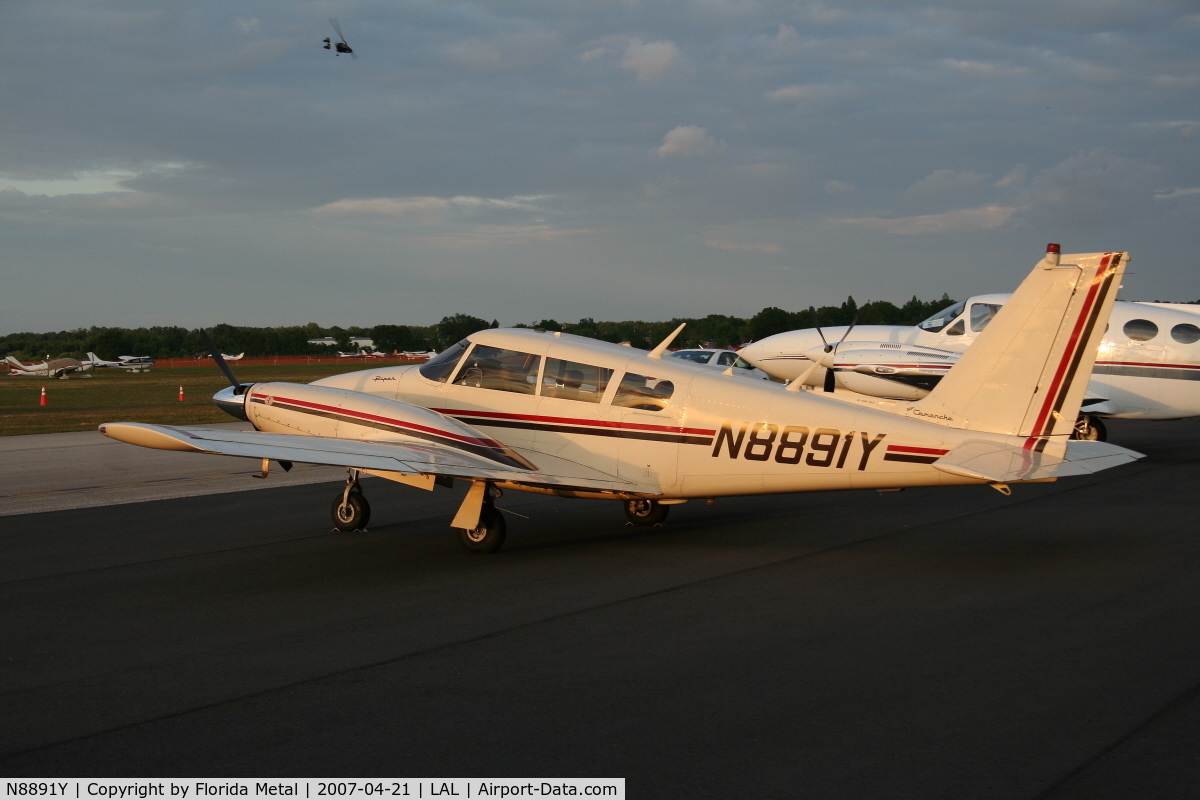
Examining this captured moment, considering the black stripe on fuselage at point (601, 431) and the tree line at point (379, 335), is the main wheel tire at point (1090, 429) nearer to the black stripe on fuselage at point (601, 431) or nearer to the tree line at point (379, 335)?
the black stripe on fuselage at point (601, 431)

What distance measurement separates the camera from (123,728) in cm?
536

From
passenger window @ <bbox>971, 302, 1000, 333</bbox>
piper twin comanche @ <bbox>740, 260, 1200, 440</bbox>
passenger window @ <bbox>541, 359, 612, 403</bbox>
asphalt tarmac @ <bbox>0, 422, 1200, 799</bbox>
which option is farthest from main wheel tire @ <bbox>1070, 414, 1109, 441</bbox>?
passenger window @ <bbox>541, 359, 612, 403</bbox>

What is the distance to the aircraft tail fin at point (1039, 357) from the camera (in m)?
9.79

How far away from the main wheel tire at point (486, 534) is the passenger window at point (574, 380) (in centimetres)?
163

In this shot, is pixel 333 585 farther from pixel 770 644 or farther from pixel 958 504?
pixel 958 504

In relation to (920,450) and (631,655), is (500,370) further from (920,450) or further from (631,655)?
(631,655)

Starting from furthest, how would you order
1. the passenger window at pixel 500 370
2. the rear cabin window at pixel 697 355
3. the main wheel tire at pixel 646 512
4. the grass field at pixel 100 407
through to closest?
1. the rear cabin window at pixel 697 355
2. the grass field at pixel 100 407
3. the main wheel tire at pixel 646 512
4. the passenger window at pixel 500 370

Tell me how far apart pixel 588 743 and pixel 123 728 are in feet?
8.62

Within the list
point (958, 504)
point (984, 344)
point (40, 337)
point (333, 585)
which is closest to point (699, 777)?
point (333, 585)

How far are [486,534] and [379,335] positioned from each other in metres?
102

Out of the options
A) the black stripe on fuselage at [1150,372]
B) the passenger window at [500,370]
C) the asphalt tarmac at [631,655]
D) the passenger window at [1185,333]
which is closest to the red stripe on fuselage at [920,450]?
the asphalt tarmac at [631,655]

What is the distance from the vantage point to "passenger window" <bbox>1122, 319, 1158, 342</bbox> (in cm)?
1964

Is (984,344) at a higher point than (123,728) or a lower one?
higher

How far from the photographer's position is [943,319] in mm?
21875
